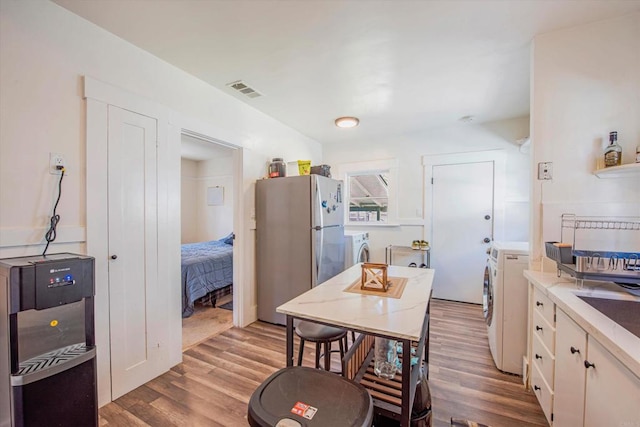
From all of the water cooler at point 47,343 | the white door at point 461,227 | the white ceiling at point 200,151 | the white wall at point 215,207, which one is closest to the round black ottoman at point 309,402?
the water cooler at point 47,343

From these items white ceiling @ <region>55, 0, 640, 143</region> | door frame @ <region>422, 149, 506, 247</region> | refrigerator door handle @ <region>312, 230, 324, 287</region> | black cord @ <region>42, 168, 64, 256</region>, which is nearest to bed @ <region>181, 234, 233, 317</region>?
refrigerator door handle @ <region>312, 230, 324, 287</region>

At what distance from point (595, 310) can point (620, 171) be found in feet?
3.29

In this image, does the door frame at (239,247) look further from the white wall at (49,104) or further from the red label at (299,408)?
the red label at (299,408)

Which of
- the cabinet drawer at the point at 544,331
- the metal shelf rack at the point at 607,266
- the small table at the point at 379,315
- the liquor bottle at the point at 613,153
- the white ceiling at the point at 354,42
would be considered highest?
the white ceiling at the point at 354,42

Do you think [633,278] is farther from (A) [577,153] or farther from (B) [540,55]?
(B) [540,55]

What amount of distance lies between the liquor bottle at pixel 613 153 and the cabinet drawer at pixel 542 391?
139 cm

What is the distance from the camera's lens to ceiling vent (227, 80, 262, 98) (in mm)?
2553

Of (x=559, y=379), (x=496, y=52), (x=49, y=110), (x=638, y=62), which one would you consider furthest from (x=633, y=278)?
(x=49, y=110)

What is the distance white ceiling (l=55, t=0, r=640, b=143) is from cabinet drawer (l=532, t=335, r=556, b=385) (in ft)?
6.86

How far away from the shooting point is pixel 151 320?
208 cm

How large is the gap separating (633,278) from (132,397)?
10.5 ft

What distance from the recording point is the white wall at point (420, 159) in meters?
3.52

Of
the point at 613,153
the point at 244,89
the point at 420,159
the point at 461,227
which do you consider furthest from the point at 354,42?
the point at 461,227

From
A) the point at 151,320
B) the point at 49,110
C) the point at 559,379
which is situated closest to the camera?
the point at 559,379
